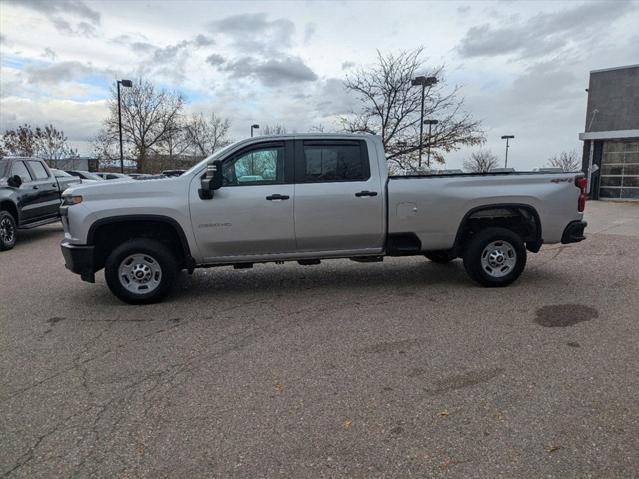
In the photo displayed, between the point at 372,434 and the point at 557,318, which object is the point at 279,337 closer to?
the point at 372,434

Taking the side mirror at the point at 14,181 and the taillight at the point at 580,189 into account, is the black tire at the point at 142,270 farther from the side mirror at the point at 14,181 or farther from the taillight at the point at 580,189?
the side mirror at the point at 14,181

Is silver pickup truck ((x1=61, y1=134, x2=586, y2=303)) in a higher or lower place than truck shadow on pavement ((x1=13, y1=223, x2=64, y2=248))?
higher

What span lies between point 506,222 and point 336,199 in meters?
2.42

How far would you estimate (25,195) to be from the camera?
10555 millimetres

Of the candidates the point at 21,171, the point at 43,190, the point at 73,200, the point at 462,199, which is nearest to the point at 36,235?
the point at 43,190

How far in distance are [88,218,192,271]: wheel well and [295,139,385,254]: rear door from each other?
1417mm

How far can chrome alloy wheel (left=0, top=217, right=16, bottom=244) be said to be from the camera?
9844 millimetres

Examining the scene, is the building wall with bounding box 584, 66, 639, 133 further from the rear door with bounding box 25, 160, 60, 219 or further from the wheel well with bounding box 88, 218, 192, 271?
the wheel well with bounding box 88, 218, 192, 271

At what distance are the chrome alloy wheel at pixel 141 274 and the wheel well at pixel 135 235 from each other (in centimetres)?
30

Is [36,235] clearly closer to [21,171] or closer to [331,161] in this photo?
[21,171]

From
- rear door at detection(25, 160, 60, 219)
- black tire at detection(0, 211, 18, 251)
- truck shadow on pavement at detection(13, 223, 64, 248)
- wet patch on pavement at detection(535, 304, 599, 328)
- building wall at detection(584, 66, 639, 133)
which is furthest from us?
building wall at detection(584, 66, 639, 133)

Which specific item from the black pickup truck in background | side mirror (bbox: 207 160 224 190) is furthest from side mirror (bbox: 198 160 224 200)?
the black pickup truck in background

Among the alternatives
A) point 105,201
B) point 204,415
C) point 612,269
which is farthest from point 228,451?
point 612,269

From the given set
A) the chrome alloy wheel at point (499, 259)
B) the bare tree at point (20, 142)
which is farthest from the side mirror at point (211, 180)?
the bare tree at point (20, 142)
